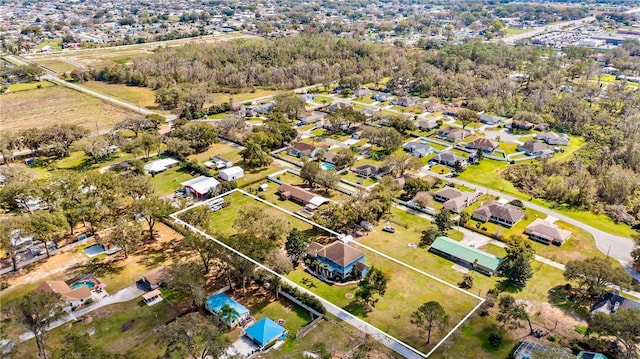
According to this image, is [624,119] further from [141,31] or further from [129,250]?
[141,31]

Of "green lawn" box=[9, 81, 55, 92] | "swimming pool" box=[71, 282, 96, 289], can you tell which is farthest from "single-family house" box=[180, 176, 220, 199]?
Answer: "green lawn" box=[9, 81, 55, 92]

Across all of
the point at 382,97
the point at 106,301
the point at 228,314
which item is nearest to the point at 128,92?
the point at 382,97

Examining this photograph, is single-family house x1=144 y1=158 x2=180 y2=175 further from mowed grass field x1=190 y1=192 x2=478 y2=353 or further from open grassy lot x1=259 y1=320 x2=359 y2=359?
open grassy lot x1=259 y1=320 x2=359 y2=359

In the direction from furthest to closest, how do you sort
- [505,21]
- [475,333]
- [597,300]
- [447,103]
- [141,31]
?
1. [505,21]
2. [141,31]
3. [447,103]
4. [597,300]
5. [475,333]

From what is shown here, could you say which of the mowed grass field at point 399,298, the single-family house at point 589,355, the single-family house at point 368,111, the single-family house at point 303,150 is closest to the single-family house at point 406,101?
the single-family house at point 368,111

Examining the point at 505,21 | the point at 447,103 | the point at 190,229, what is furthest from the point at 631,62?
the point at 190,229

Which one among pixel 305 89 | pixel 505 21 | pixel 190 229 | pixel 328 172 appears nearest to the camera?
pixel 190 229

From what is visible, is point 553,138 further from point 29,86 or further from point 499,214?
point 29,86
